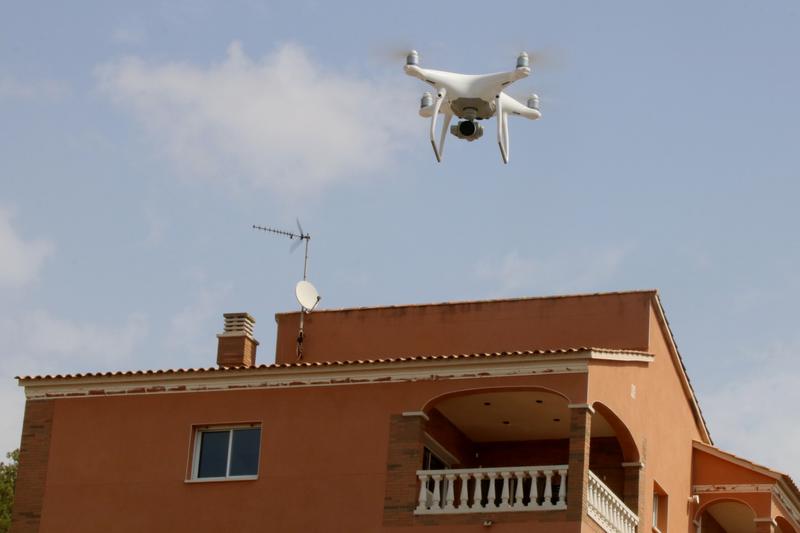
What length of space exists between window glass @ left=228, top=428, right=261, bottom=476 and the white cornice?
0.81 metres

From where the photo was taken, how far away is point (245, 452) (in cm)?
3073

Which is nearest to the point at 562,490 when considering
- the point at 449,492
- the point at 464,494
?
the point at 464,494

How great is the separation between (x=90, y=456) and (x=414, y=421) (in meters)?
6.02

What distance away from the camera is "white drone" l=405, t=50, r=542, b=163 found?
27672mm

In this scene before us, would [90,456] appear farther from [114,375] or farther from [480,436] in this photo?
[480,436]

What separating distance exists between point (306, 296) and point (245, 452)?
5.82 meters

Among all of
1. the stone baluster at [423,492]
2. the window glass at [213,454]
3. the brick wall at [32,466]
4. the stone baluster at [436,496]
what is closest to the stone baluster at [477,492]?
the stone baluster at [436,496]

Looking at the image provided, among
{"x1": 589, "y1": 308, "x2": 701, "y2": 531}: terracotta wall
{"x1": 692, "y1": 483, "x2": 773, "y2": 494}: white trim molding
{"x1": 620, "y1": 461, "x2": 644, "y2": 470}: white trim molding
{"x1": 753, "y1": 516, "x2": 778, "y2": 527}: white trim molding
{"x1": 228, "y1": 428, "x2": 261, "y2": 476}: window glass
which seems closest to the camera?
{"x1": 589, "y1": 308, "x2": 701, "y2": 531}: terracotta wall

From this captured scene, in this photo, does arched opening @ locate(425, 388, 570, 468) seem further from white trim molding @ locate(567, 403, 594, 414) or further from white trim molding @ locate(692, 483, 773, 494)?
white trim molding @ locate(692, 483, 773, 494)

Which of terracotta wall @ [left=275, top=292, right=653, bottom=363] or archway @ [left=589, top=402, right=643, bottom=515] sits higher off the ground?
terracotta wall @ [left=275, top=292, right=653, bottom=363]

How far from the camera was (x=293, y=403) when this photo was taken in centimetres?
3061

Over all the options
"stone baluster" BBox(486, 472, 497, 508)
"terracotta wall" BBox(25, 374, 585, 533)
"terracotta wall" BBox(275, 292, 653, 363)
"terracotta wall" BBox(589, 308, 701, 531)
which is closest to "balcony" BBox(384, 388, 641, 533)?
"stone baluster" BBox(486, 472, 497, 508)

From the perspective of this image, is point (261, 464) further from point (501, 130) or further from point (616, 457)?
point (501, 130)

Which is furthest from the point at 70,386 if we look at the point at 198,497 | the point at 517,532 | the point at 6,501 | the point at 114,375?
the point at 6,501
